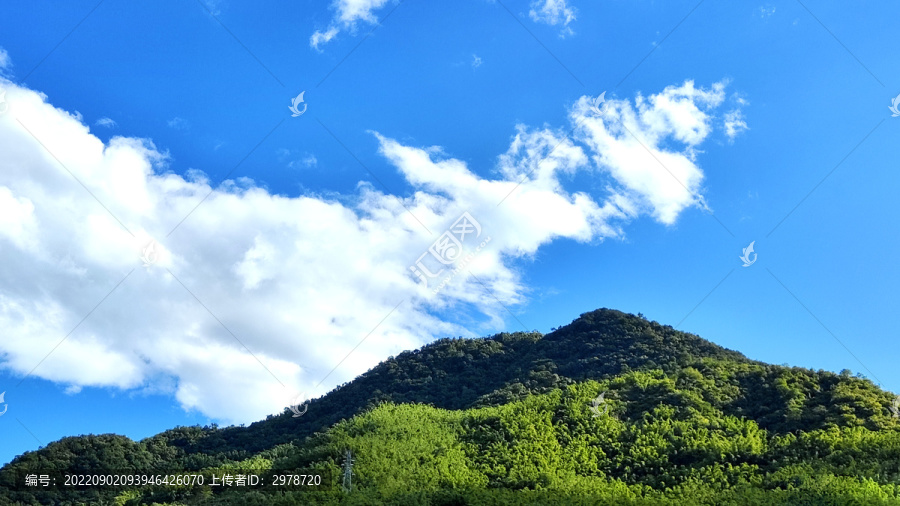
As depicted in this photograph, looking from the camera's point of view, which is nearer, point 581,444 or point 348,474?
point 348,474

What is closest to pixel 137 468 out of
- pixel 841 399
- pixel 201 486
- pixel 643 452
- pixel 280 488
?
pixel 201 486

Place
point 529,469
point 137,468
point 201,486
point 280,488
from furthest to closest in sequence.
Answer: point 137,468 < point 201,486 < point 529,469 < point 280,488

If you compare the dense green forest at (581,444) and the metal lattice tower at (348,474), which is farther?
the metal lattice tower at (348,474)

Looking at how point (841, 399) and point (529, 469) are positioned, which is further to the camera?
point (841, 399)

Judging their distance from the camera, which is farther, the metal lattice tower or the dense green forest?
the metal lattice tower

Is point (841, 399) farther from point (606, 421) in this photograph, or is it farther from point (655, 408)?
point (606, 421)

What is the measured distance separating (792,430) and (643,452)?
9165mm

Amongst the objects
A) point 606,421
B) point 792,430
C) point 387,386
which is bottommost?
point 792,430

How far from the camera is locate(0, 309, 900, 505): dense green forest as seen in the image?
33.5 metres

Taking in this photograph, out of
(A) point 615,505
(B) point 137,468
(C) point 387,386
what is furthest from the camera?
(C) point 387,386

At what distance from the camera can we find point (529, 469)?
3828cm

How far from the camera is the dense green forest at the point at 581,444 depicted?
33469 mm

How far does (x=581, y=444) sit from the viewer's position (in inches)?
1626

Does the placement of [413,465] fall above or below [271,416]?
below
